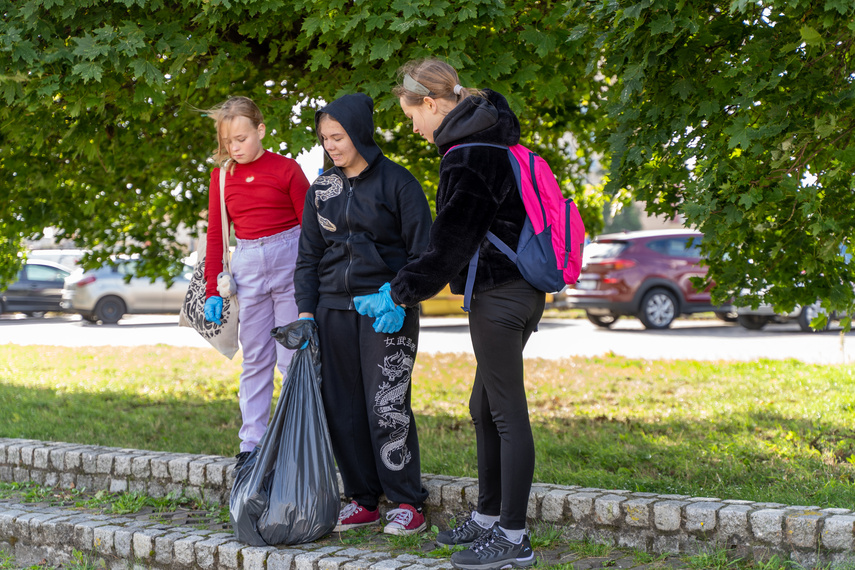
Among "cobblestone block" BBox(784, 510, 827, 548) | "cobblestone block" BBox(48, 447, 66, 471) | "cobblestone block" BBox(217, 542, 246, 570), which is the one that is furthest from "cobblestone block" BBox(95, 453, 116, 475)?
"cobblestone block" BBox(784, 510, 827, 548)

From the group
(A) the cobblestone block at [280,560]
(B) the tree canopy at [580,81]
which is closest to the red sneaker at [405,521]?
(A) the cobblestone block at [280,560]

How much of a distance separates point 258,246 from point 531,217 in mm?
1501

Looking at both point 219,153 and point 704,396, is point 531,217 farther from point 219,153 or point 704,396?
point 704,396

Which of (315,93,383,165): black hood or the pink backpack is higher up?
(315,93,383,165): black hood

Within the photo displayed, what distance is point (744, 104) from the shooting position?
3387 mm

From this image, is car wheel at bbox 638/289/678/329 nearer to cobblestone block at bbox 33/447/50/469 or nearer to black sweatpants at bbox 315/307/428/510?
cobblestone block at bbox 33/447/50/469

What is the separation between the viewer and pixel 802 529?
2.92 metres

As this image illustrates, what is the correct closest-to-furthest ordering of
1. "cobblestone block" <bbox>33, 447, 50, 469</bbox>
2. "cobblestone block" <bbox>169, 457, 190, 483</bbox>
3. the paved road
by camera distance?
"cobblestone block" <bbox>169, 457, 190, 483</bbox> → "cobblestone block" <bbox>33, 447, 50, 469</bbox> → the paved road

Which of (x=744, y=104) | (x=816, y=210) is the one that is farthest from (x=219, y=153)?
(x=816, y=210)

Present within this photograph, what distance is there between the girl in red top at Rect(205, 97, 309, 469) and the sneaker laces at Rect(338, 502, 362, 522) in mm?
610

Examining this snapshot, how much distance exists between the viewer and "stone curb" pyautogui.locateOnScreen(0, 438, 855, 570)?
9.61 ft

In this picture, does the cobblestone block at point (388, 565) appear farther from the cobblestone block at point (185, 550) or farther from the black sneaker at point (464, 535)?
the cobblestone block at point (185, 550)

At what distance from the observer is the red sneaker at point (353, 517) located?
11.5 feet

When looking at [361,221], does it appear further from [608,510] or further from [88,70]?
[88,70]
